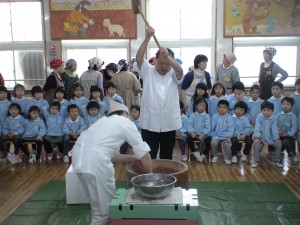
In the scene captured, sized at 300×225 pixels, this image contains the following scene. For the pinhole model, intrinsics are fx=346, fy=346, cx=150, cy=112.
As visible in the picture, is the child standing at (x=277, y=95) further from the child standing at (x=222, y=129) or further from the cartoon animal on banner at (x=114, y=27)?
the cartoon animal on banner at (x=114, y=27)

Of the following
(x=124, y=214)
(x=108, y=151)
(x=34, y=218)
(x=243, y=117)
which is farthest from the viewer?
(x=243, y=117)

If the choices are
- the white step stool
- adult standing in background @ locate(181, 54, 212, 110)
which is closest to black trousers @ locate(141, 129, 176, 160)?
the white step stool

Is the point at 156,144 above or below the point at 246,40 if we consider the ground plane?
below

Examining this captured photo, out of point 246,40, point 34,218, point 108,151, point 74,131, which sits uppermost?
point 246,40

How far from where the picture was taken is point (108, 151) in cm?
221

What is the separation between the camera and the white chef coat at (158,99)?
114 inches

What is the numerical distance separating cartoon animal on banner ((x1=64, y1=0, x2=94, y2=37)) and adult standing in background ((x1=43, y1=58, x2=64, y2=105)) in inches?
94.9

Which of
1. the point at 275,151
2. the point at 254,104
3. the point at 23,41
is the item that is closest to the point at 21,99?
the point at 23,41

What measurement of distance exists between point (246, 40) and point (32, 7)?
4.71 m

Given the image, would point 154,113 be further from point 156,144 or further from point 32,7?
point 32,7

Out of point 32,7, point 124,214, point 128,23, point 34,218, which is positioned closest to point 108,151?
point 124,214

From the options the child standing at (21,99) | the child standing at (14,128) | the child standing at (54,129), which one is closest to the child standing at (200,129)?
the child standing at (54,129)

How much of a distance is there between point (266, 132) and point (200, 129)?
835 millimetres

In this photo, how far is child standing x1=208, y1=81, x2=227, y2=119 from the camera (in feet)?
15.6
